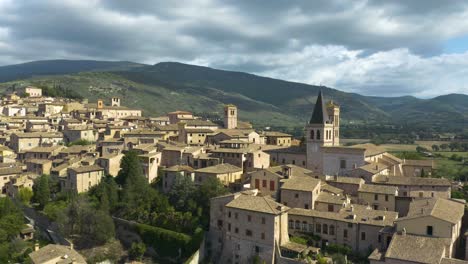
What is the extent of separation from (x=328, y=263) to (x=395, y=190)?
12.8 m

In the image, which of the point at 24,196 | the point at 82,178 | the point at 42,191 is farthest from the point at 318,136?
the point at 24,196

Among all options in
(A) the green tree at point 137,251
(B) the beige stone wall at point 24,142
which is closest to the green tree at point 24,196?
(B) the beige stone wall at point 24,142

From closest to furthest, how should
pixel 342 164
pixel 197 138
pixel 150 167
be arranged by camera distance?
pixel 342 164
pixel 150 167
pixel 197 138

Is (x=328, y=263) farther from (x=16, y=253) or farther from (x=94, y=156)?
(x=94, y=156)

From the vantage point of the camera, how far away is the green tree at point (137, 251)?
47.7 m

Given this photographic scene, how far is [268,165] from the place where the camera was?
5834 cm

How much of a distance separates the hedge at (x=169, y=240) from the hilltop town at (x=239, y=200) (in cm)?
12

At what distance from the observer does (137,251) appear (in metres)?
47.9

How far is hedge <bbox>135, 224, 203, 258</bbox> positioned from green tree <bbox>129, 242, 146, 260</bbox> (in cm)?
94

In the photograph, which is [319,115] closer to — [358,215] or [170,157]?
[358,215]

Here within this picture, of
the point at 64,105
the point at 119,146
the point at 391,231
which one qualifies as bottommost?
the point at 391,231

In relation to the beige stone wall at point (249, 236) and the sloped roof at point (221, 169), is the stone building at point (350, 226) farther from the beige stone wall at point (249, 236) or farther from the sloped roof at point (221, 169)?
the sloped roof at point (221, 169)

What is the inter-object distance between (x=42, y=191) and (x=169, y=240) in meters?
22.1

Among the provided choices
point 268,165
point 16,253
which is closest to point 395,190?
point 268,165
